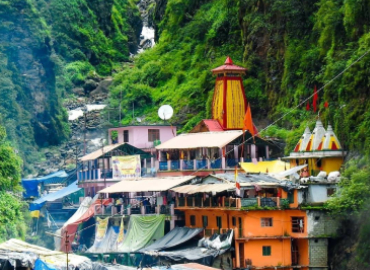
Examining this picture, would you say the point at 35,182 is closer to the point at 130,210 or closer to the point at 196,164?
the point at 130,210

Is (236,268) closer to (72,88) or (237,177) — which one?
(237,177)

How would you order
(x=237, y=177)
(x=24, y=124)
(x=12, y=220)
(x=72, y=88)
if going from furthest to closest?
(x=72, y=88), (x=24, y=124), (x=12, y=220), (x=237, y=177)

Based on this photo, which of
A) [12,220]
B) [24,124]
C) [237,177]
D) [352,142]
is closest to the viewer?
[352,142]

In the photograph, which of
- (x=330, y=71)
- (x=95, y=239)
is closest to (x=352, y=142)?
(x=330, y=71)

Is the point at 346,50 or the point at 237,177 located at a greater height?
the point at 346,50

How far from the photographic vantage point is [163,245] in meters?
61.2

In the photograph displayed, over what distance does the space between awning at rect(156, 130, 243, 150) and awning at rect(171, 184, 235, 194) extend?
10.0 ft

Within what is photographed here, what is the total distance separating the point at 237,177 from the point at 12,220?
1219 centimetres

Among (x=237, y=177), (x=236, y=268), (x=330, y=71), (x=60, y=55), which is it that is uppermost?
(x=60, y=55)

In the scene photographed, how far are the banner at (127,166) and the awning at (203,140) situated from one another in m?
3.42

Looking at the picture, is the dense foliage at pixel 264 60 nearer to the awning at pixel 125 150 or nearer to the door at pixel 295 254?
the door at pixel 295 254

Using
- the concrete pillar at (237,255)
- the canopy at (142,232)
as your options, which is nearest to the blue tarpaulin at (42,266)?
the concrete pillar at (237,255)

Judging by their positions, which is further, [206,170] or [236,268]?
[206,170]

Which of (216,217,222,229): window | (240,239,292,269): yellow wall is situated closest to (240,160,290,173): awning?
(216,217,222,229): window
